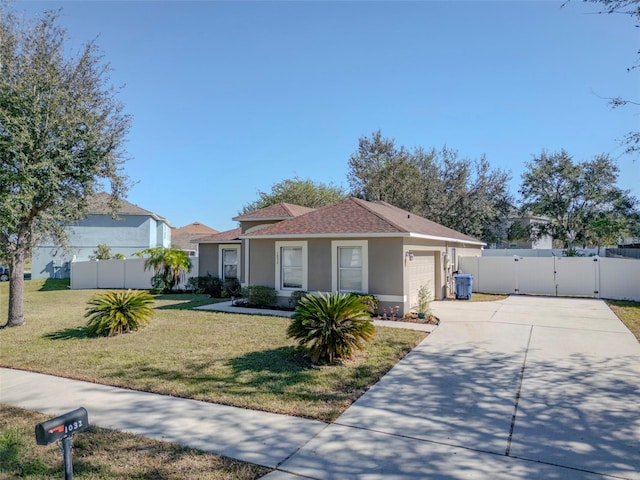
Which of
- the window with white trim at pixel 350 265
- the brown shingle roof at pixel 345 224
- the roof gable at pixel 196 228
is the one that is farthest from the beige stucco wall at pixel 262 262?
the roof gable at pixel 196 228

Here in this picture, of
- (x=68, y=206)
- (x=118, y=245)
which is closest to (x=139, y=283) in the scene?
(x=118, y=245)

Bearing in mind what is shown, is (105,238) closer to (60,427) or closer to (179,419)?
(179,419)

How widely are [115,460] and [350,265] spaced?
9.18 m

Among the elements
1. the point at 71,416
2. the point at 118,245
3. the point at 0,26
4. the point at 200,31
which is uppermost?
the point at 200,31

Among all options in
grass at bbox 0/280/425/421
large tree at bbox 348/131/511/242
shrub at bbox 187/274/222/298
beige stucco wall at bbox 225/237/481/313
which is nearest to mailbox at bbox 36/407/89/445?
grass at bbox 0/280/425/421

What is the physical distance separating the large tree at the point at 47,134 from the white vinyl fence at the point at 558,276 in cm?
1531

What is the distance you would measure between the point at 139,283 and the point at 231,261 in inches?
285

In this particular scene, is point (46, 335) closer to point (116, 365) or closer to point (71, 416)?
point (116, 365)

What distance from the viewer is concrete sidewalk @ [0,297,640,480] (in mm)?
3721

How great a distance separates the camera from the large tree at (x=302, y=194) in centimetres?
3684

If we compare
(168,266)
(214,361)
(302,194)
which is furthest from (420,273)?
(302,194)

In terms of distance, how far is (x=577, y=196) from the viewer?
30734mm

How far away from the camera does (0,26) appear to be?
1012 cm

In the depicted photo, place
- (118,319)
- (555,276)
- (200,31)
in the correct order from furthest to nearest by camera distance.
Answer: (555,276)
(200,31)
(118,319)
